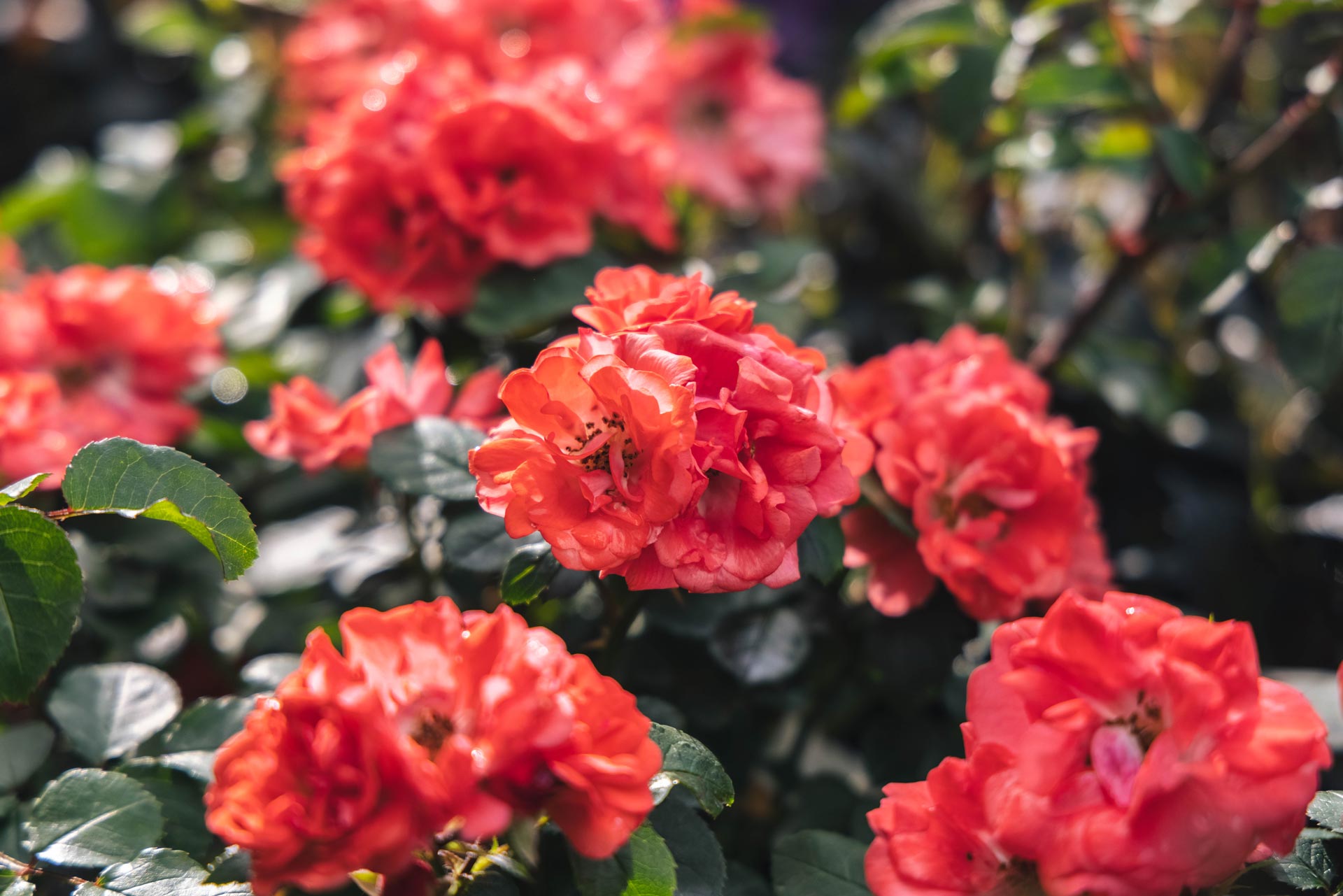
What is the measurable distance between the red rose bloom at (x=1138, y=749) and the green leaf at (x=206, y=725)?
0.40 m

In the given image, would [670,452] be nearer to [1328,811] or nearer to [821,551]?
[821,551]

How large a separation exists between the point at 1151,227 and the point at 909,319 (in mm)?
286

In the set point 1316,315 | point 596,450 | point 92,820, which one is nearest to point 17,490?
point 92,820

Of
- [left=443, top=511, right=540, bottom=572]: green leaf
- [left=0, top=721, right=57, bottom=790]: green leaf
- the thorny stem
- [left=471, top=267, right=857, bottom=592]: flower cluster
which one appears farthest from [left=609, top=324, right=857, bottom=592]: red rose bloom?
the thorny stem

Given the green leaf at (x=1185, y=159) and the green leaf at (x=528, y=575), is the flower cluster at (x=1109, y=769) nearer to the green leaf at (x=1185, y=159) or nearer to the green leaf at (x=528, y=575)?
the green leaf at (x=528, y=575)

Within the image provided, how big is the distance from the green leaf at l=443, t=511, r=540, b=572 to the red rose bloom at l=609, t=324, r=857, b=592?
0.35ft

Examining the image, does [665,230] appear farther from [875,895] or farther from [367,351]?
[875,895]

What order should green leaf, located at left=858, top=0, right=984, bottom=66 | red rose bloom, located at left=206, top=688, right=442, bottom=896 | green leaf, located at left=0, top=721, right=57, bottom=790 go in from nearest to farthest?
red rose bloom, located at left=206, top=688, right=442, bottom=896, green leaf, located at left=0, top=721, right=57, bottom=790, green leaf, located at left=858, top=0, right=984, bottom=66

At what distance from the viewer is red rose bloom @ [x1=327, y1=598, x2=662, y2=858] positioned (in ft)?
1.18

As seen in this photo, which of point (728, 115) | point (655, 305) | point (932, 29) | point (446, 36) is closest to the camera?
point (655, 305)

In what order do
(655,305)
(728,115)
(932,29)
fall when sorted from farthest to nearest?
(728,115)
(932,29)
(655,305)

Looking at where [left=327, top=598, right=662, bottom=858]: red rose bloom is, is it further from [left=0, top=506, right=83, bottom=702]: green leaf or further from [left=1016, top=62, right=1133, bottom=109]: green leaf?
[left=1016, top=62, right=1133, bottom=109]: green leaf

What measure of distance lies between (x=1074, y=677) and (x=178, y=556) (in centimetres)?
63

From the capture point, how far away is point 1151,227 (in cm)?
80
